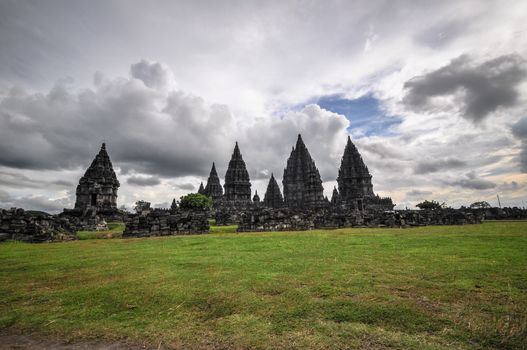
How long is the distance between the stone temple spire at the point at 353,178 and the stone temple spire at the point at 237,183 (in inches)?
1024

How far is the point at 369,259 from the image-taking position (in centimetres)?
660

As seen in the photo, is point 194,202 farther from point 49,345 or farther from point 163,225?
point 49,345

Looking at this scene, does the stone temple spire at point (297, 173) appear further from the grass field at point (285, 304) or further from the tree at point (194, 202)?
the grass field at point (285, 304)

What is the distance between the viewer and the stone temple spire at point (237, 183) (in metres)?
65.1

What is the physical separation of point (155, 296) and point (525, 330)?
469cm

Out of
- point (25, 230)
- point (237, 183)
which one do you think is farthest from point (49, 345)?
point (237, 183)

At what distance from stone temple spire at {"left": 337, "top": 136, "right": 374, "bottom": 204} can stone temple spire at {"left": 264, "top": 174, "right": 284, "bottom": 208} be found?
17.5 metres

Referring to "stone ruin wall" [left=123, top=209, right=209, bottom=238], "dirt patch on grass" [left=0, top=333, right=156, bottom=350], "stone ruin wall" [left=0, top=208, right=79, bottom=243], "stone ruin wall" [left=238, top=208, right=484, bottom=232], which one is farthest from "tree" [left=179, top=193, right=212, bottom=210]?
"dirt patch on grass" [left=0, top=333, right=156, bottom=350]

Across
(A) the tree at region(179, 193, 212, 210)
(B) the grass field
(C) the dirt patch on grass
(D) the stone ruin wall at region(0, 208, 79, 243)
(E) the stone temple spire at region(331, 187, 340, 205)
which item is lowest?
(C) the dirt patch on grass

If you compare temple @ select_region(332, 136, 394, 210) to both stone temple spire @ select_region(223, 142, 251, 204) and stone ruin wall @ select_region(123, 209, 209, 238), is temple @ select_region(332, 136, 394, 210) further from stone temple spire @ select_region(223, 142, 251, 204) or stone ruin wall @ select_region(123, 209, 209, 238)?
stone ruin wall @ select_region(123, 209, 209, 238)

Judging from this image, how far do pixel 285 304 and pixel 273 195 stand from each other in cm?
7329

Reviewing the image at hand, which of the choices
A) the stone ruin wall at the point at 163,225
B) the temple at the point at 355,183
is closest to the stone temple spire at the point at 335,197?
the temple at the point at 355,183

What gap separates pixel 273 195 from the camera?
76688mm

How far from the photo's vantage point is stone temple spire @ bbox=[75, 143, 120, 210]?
133 feet
